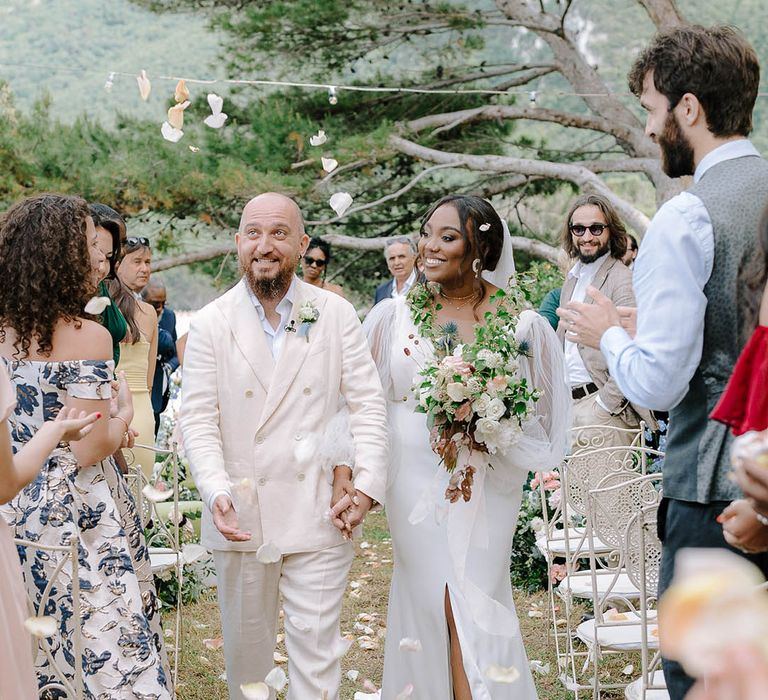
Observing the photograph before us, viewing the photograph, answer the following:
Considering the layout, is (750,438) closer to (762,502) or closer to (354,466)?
(762,502)

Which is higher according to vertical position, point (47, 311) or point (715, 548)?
point (47, 311)

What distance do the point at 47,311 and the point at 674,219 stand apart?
6.67 feet

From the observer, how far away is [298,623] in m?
4.05

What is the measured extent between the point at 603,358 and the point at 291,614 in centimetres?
333

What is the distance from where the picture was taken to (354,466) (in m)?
4.12

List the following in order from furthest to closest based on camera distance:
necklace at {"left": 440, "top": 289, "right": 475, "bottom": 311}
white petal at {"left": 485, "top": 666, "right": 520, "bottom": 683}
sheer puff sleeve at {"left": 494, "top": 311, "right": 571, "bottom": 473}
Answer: necklace at {"left": 440, "top": 289, "right": 475, "bottom": 311}
sheer puff sleeve at {"left": 494, "top": 311, "right": 571, "bottom": 473}
white petal at {"left": 485, "top": 666, "right": 520, "bottom": 683}

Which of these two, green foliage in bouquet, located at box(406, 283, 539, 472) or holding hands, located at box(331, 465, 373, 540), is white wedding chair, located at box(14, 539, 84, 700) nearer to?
holding hands, located at box(331, 465, 373, 540)

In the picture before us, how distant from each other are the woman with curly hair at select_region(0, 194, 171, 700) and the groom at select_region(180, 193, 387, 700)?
1.25ft

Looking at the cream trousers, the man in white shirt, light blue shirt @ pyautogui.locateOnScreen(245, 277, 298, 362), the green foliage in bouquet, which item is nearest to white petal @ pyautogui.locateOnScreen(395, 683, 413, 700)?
the cream trousers

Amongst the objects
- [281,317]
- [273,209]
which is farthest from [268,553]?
[273,209]

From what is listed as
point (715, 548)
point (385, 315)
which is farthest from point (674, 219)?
point (385, 315)

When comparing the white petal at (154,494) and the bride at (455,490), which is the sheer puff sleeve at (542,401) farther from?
the white petal at (154,494)

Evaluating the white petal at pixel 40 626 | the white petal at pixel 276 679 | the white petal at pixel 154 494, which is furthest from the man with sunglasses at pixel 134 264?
the white petal at pixel 40 626

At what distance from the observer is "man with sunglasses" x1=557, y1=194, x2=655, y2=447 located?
670cm
